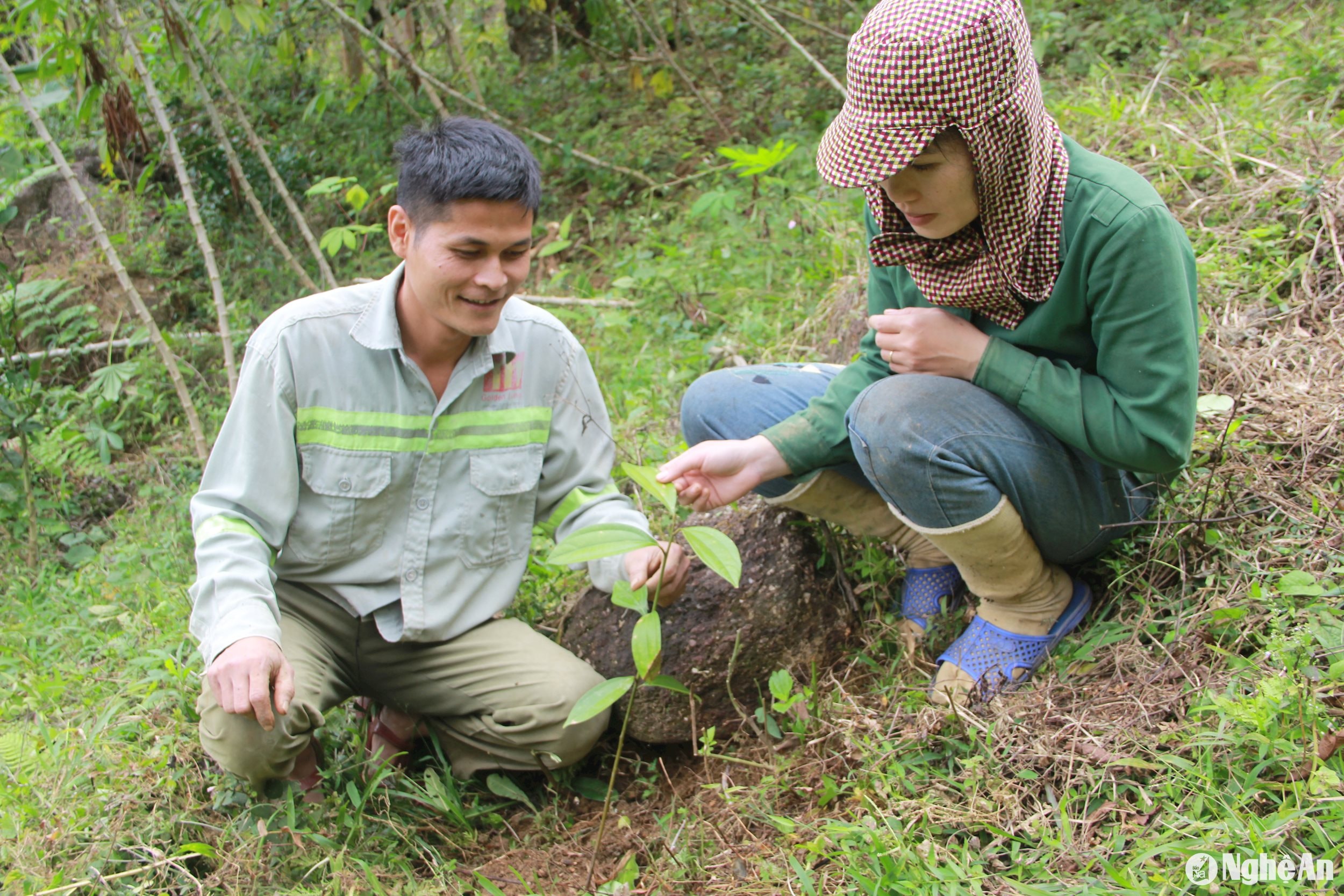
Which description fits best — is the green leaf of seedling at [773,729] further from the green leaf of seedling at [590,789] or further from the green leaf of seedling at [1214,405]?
the green leaf of seedling at [1214,405]

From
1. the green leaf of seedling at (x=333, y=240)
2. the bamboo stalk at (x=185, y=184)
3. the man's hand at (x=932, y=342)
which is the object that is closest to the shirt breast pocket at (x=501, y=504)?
the man's hand at (x=932, y=342)

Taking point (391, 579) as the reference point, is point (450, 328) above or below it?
above

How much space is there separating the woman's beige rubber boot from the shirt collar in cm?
100

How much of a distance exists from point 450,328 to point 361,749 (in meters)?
0.95

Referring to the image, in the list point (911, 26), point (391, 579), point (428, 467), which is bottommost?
point (391, 579)

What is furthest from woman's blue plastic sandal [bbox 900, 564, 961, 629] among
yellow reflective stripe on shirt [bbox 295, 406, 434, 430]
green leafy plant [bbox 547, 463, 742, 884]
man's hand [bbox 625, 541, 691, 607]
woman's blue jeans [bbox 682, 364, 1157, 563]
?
yellow reflective stripe on shirt [bbox 295, 406, 434, 430]

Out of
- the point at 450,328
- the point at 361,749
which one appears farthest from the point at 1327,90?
the point at 361,749

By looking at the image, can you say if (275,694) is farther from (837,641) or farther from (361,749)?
(837,641)

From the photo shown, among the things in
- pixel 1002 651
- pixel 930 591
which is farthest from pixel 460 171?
pixel 1002 651

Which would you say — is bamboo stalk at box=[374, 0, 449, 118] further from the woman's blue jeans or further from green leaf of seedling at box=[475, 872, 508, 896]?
green leaf of seedling at box=[475, 872, 508, 896]

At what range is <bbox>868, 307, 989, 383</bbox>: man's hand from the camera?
5.96ft

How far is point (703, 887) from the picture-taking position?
177cm

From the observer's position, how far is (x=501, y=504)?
7.45 feet

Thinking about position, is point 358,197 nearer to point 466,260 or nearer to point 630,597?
point 466,260
